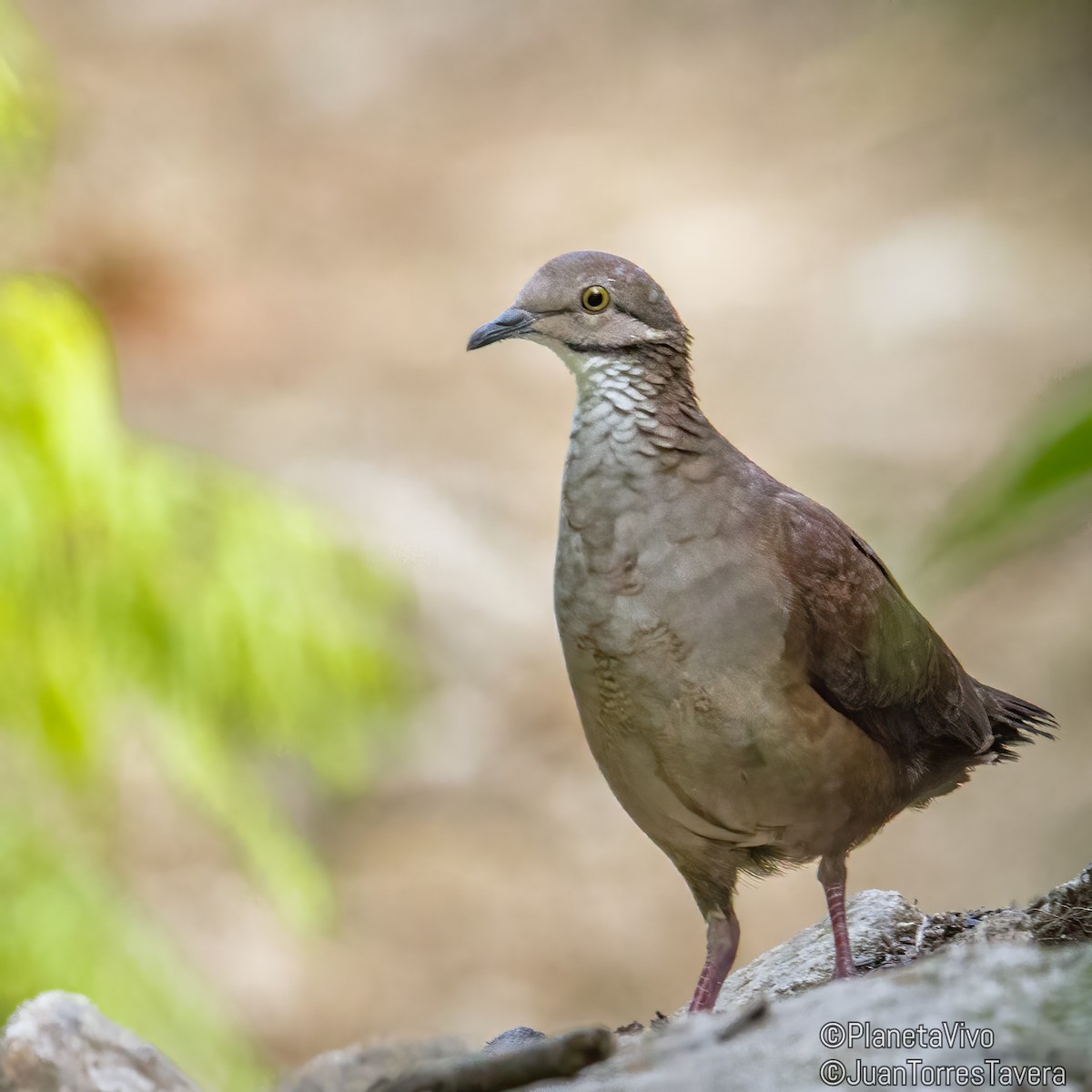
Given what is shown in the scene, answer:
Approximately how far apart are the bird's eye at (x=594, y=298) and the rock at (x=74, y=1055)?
5.63 ft

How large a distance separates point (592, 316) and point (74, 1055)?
1761 mm

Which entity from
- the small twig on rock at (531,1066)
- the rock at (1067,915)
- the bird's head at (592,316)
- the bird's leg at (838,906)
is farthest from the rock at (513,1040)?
the bird's head at (592,316)

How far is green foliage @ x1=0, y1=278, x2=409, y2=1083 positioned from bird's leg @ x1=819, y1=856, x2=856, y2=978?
96.0 inches

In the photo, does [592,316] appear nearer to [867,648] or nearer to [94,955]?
[867,648]

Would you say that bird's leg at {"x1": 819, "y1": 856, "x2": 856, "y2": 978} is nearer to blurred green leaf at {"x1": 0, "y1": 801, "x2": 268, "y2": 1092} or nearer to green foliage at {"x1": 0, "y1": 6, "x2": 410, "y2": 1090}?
green foliage at {"x1": 0, "y1": 6, "x2": 410, "y2": 1090}

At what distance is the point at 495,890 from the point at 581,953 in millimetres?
728

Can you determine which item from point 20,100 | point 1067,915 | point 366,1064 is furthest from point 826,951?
point 20,100

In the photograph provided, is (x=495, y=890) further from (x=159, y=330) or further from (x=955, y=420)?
(x=159, y=330)

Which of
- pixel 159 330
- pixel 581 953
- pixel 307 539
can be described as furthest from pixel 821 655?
pixel 159 330

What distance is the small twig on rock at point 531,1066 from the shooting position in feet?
7.27

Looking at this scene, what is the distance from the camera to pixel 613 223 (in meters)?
14.9

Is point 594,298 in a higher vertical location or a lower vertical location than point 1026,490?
higher

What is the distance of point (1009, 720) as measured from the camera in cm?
369

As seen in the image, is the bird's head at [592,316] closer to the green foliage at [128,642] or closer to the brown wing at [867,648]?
the brown wing at [867,648]
